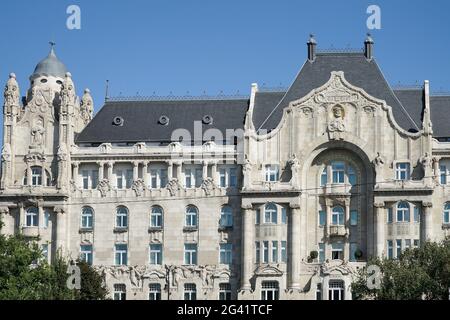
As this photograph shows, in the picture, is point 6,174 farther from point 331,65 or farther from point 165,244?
point 331,65

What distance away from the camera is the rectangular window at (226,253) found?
397 ft

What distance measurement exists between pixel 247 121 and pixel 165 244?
14.2 m

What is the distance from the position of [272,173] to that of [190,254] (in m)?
11.1

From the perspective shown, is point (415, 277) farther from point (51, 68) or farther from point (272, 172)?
point (51, 68)

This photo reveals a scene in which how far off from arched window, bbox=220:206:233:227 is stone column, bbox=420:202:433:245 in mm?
18340

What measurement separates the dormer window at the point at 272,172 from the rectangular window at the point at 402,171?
445 inches

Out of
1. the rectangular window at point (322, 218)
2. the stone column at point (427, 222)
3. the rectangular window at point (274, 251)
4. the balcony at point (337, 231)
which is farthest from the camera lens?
the rectangular window at point (322, 218)

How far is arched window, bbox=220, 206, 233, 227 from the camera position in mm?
121625

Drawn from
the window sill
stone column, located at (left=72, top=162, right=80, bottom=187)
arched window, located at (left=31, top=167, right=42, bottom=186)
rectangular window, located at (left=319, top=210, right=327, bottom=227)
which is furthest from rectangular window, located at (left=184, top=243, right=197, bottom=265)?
arched window, located at (left=31, top=167, right=42, bottom=186)

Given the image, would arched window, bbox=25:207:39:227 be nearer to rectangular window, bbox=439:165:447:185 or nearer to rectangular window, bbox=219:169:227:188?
rectangular window, bbox=219:169:227:188

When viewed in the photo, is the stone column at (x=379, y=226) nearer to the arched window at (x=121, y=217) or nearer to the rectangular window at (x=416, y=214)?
the rectangular window at (x=416, y=214)

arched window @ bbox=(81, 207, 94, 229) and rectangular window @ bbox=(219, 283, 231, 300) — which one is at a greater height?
arched window @ bbox=(81, 207, 94, 229)

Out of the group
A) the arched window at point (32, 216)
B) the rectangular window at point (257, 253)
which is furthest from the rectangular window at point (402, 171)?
the arched window at point (32, 216)

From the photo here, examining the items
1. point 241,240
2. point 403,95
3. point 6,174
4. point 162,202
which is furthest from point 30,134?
point 403,95
